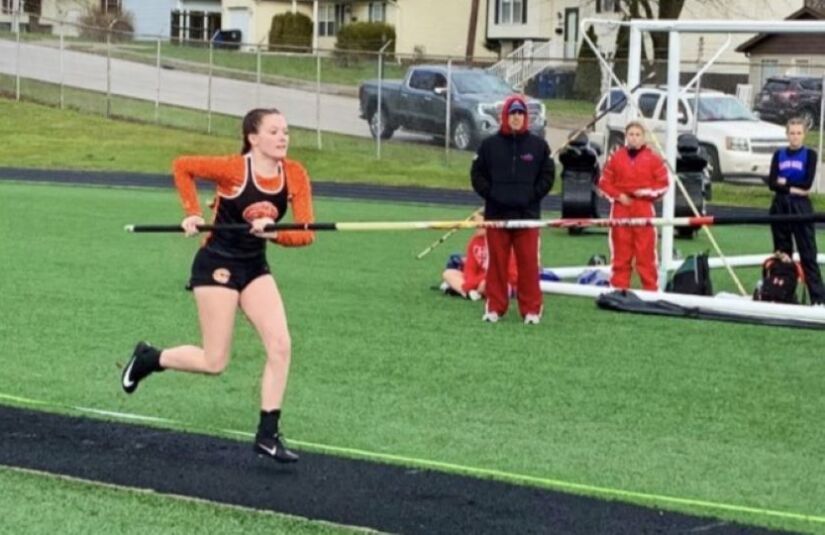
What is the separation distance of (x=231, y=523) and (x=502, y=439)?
8.02ft

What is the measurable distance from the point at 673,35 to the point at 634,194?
1699 mm

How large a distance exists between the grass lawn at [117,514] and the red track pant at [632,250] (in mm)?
8749

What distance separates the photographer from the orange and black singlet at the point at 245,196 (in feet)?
27.5

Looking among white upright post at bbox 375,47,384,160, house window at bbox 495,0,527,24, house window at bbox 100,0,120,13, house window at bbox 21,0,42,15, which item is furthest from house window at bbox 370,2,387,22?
white upright post at bbox 375,47,384,160

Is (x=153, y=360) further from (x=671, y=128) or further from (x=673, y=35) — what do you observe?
(x=673, y=35)

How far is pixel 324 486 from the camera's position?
25.5 ft

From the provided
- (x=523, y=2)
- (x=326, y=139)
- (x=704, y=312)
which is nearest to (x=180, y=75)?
(x=326, y=139)

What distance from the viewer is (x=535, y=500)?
7582mm

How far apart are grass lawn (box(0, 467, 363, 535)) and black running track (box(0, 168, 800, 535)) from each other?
15 centimetres

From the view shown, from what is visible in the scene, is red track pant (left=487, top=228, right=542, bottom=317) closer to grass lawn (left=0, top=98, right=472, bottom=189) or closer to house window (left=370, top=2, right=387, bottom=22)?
grass lawn (left=0, top=98, right=472, bottom=189)

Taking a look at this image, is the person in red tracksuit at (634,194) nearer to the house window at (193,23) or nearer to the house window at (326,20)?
the house window at (326,20)

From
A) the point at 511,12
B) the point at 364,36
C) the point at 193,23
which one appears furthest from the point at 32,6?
the point at 511,12

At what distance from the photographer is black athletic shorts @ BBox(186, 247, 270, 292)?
27.5 ft

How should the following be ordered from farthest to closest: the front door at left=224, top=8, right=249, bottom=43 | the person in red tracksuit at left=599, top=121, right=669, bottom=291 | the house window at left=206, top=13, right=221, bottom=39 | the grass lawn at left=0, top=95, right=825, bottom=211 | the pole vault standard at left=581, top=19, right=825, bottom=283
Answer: the house window at left=206, top=13, right=221, bottom=39, the front door at left=224, top=8, right=249, bottom=43, the grass lawn at left=0, top=95, right=825, bottom=211, the person in red tracksuit at left=599, top=121, right=669, bottom=291, the pole vault standard at left=581, top=19, right=825, bottom=283
